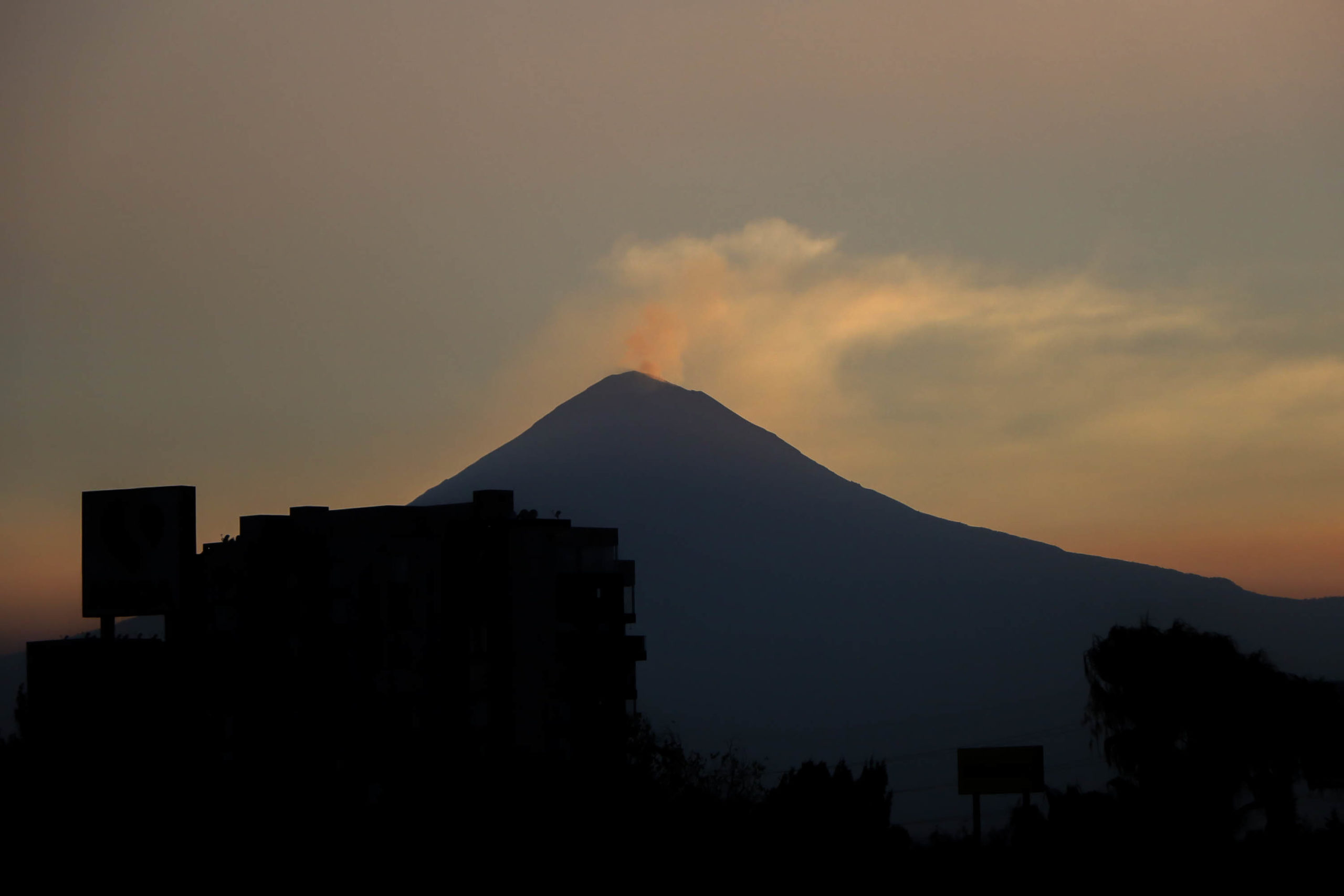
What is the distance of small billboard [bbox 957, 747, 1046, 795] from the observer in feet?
165

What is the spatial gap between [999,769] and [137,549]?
3303 cm

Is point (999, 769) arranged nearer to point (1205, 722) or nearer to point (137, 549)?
point (1205, 722)

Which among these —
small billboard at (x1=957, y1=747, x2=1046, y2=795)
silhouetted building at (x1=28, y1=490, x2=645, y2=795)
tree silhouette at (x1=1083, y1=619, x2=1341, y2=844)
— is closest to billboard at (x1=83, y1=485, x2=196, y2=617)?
silhouetted building at (x1=28, y1=490, x2=645, y2=795)

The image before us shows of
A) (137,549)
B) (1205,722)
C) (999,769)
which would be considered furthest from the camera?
(1205,722)

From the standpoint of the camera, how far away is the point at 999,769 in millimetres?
51031

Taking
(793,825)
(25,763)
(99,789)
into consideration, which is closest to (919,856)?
(793,825)

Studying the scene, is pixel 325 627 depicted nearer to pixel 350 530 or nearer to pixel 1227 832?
pixel 350 530

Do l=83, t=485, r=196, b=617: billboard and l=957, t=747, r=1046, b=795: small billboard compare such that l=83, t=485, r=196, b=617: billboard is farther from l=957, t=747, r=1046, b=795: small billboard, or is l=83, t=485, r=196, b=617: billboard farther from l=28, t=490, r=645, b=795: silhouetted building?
l=957, t=747, r=1046, b=795: small billboard

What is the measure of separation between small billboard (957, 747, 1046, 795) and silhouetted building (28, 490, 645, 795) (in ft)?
74.6

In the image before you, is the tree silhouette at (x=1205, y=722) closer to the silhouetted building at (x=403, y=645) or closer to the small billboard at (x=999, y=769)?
the small billboard at (x=999, y=769)

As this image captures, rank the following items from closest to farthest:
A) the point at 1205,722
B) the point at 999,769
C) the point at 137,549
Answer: the point at 137,549 → the point at 999,769 → the point at 1205,722

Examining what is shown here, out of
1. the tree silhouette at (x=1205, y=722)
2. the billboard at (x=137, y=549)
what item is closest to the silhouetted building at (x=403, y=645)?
the billboard at (x=137, y=549)

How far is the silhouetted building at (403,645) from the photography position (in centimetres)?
6312

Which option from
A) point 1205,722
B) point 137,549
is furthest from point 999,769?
point 137,549
